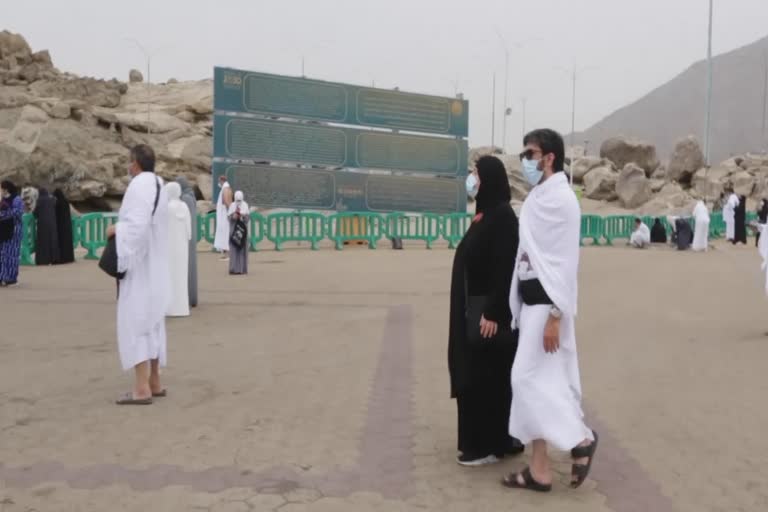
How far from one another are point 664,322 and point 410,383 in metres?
4.28

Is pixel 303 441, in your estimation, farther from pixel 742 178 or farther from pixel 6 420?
pixel 742 178

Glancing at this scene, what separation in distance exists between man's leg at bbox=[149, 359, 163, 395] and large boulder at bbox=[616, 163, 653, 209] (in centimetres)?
3363

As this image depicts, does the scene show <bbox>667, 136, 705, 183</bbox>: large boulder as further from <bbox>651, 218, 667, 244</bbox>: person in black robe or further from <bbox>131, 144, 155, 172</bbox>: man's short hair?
<bbox>131, 144, 155, 172</bbox>: man's short hair

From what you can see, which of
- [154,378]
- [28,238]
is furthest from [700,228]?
[154,378]

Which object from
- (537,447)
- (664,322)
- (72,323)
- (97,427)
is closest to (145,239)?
(97,427)

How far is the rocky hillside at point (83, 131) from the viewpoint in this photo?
1069 inches

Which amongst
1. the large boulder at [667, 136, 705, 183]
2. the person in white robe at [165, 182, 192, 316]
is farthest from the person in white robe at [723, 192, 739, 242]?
the person in white robe at [165, 182, 192, 316]

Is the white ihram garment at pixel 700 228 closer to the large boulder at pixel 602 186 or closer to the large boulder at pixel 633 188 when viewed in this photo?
the large boulder at pixel 633 188

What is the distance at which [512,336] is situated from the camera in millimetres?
4016

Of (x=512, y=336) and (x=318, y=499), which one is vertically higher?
(x=512, y=336)

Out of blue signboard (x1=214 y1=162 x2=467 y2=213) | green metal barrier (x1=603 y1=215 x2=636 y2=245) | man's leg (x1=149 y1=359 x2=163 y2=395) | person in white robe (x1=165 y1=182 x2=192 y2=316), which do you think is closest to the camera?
man's leg (x1=149 y1=359 x2=163 y2=395)

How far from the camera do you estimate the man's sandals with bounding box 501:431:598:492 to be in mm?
3793

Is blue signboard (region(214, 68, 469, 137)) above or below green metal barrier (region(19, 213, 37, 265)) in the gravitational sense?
above

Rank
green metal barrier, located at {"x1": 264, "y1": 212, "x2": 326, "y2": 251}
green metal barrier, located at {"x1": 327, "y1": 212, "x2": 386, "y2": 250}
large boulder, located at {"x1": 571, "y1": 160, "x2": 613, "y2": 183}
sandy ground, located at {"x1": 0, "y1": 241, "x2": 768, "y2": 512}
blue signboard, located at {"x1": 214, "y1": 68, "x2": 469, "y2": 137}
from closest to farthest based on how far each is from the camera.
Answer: sandy ground, located at {"x1": 0, "y1": 241, "x2": 768, "y2": 512}
blue signboard, located at {"x1": 214, "y1": 68, "x2": 469, "y2": 137}
green metal barrier, located at {"x1": 264, "y1": 212, "x2": 326, "y2": 251}
green metal barrier, located at {"x1": 327, "y1": 212, "x2": 386, "y2": 250}
large boulder, located at {"x1": 571, "y1": 160, "x2": 613, "y2": 183}
